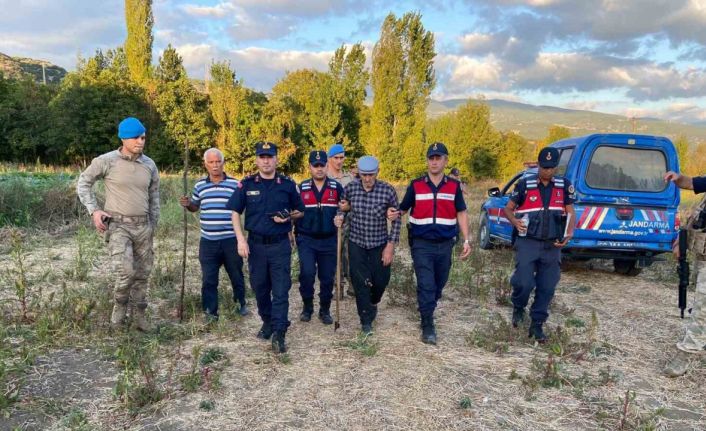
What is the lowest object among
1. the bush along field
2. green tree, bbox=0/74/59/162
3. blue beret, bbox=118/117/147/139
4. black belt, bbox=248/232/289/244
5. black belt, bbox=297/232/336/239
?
the bush along field

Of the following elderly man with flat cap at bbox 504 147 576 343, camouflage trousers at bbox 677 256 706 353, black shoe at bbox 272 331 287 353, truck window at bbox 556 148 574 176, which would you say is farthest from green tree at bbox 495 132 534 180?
black shoe at bbox 272 331 287 353

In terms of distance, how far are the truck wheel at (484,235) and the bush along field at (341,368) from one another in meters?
2.73

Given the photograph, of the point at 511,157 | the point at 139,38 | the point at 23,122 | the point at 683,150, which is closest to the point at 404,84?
the point at 511,157

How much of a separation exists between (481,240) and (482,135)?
1063 inches

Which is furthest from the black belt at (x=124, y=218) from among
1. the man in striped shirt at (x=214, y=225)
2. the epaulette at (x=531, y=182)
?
the epaulette at (x=531, y=182)

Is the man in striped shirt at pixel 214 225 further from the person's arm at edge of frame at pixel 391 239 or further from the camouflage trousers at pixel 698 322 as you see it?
the camouflage trousers at pixel 698 322

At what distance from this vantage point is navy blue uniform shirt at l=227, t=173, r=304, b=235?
408cm

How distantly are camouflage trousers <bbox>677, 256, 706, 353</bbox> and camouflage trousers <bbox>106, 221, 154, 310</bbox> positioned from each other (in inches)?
186

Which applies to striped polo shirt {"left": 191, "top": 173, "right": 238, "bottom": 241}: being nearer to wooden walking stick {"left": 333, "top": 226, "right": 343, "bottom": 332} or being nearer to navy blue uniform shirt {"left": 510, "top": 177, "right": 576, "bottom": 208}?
wooden walking stick {"left": 333, "top": 226, "right": 343, "bottom": 332}

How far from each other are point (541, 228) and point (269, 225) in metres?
2.55

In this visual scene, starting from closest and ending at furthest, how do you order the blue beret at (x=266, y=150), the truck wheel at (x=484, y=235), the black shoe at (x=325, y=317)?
the blue beret at (x=266, y=150) → the black shoe at (x=325, y=317) → the truck wheel at (x=484, y=235)

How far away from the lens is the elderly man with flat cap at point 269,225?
13.4 feet

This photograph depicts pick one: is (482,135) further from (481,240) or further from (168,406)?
(168,406)

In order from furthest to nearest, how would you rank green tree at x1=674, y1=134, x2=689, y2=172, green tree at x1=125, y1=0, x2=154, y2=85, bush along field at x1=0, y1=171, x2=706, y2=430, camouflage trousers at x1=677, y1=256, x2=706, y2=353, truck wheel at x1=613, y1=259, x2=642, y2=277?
green tree at x1=674, y1=134, x2=689, y2=172, green tree at x1=125, y1=0, x2=154, y2=85, truck wheel at x1=613, y1=259, x2=642, y2=277, camouflage trousers at x1=677, y1=256, x2=706, y2=353, bush along field at x1=0, y1=171, x2=706, y2=430
